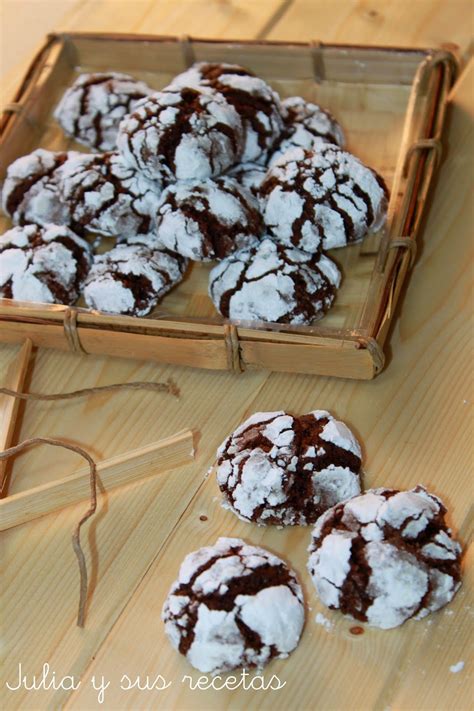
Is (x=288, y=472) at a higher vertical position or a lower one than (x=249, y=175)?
lower

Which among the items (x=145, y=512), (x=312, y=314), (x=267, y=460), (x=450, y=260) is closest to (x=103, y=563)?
(x=145, y=512)

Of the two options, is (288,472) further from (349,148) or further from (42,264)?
(349,148)

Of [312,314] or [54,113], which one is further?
[54,113]

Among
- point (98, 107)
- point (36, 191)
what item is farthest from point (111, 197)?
point (98, 107)

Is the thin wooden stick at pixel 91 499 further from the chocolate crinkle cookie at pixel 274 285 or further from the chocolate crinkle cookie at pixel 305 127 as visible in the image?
the chocolate crinkle cookie at pixel 305 127

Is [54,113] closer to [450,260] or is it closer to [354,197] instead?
[354,197]

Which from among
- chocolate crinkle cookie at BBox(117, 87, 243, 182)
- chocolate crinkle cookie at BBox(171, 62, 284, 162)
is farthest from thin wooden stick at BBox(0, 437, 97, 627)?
chocolate crinkle cookie at BBox(171, 62, 284, 162)

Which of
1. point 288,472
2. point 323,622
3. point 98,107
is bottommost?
point 323,622
